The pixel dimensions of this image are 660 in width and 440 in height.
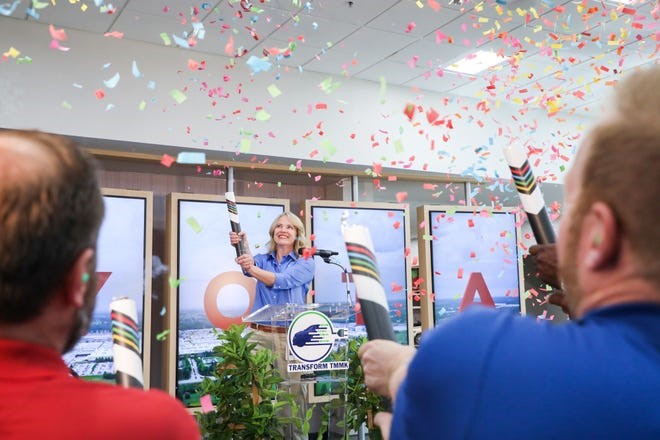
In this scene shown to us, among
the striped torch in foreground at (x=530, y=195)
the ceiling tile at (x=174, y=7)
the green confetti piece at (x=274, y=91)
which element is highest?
the ceiling tile at (x=174, y=7)

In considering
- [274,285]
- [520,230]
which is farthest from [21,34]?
[520,230]

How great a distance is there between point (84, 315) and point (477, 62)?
6.34 meters

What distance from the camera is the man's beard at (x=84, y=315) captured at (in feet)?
2.60

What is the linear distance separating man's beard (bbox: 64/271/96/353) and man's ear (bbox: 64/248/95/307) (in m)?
0.02

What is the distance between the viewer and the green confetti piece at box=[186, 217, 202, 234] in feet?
19.8

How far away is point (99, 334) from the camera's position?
560cm

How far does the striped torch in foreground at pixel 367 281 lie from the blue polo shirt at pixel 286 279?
12.6 ft

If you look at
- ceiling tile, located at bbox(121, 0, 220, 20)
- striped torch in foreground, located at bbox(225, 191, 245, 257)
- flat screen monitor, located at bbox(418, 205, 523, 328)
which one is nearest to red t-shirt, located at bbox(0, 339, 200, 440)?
striped torch in foreground, located at bbox(225, 191, 245, 257)

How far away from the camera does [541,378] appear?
0.60 metres

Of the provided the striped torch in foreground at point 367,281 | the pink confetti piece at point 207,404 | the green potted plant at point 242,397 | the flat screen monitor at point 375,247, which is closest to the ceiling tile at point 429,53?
the flat screen monitor at point 375,247

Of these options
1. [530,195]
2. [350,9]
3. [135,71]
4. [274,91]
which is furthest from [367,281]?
[274,91]

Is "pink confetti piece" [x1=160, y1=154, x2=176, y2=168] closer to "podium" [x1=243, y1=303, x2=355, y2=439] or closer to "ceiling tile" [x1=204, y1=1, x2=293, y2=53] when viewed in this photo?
"ceiling tile" [x1=204, y1=1, x2=293, y2=53]

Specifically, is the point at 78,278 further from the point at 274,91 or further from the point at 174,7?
the point at 274,91

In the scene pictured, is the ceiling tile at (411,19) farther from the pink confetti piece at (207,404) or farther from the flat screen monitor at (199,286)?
the pink confetti piece at (207,404)
